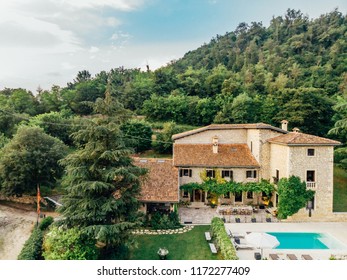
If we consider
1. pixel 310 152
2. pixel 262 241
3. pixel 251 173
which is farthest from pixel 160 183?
pixel 310 152

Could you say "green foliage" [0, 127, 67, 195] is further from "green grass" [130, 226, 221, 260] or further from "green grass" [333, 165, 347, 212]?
"green grass" [333, 165, 347, 212]

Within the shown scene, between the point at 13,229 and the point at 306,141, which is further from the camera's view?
the point at 306,141

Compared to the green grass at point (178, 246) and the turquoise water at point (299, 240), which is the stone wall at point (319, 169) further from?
the green grass at point (178, 246)

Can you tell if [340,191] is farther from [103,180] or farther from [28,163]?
[28,163]

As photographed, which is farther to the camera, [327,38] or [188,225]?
[327,38]

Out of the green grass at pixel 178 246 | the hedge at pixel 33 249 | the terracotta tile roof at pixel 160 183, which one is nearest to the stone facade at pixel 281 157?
the terracotta tile roof at pixel 160 183

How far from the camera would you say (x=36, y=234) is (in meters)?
12.7

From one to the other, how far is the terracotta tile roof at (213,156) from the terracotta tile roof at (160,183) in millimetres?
828

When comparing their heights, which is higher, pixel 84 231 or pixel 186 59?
pixel 186 59

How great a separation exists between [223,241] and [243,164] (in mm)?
7532

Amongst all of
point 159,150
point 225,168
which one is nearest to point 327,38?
point 159,150

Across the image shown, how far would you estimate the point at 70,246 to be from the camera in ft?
33.4
